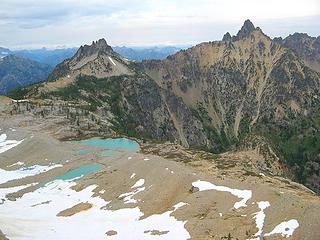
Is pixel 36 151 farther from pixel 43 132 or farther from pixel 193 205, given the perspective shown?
pixel 193 205

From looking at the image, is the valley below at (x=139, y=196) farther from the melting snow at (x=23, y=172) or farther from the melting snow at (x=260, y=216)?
the melting snow at (x=23, y=172)

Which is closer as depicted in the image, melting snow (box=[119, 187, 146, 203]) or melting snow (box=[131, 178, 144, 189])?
melting snow (box=[119, 187, 146, 203])

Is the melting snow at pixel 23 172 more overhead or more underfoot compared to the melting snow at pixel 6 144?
more underfoot

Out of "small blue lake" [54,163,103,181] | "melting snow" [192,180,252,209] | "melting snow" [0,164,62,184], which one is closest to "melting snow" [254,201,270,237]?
"melting snow" [192,180,252,209]

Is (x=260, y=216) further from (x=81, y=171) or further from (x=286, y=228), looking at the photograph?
(x=81, y=171)

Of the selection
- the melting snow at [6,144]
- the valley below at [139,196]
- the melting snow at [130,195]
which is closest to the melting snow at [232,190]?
the valley below at [139,196]

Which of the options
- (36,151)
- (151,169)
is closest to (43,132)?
(36,151)

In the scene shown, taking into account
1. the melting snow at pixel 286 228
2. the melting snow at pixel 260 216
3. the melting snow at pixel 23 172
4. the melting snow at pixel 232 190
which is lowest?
the melting snow at pixel 23 172

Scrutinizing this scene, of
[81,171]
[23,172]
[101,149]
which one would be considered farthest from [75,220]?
[101,149]

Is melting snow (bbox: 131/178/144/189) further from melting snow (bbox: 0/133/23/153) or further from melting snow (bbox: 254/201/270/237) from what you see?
melting snow (bbox: 0/133/23/153)
